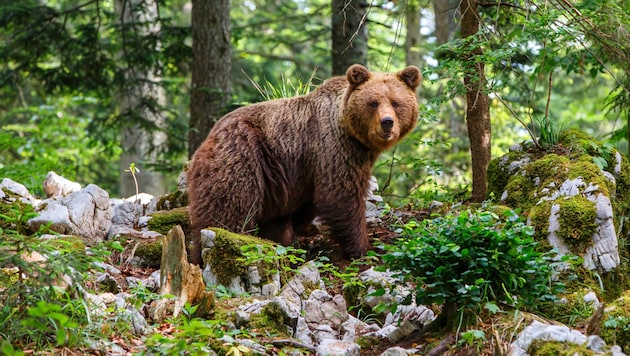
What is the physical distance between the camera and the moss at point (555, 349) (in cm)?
392

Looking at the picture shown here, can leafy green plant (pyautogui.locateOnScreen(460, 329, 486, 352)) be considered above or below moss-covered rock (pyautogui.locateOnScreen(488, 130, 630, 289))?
below

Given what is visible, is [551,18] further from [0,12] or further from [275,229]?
[0,12]

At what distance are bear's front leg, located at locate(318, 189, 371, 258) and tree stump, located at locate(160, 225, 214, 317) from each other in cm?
229

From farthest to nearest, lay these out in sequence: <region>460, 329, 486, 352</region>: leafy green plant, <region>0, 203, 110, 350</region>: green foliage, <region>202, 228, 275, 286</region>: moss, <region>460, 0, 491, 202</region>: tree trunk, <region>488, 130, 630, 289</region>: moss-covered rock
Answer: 1. <region>460, 0, 491, 202</region>: tree trunk
2. <region>202, 228, 275, 286</region>: moss
3. <region>488, 130, 630, 289</region>: moss-covered rock
4. <region>460, 329, 486, 352</region>: leafy green plant
5. <region>0, 203, 110, 350</region>: green foliage

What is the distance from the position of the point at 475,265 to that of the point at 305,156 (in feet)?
11.2

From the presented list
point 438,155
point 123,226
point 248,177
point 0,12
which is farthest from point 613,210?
point 0,12

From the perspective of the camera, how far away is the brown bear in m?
7.05

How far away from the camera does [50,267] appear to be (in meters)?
4.21

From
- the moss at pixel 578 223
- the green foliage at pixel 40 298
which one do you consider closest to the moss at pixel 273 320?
the green foliage at pixel 40 298

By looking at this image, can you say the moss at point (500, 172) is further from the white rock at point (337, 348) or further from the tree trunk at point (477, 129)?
the white rock at point (337, 348)

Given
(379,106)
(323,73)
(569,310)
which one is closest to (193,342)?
(569,310)

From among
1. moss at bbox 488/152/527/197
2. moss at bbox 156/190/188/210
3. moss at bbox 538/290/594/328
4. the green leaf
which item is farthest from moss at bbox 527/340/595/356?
moss at bbox 156/190/188/210

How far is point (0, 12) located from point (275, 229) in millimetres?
8805

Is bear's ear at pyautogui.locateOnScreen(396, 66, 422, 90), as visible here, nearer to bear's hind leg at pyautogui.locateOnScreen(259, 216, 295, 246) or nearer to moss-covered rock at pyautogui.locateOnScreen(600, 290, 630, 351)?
bear's hind leg at pyautogui.locateOnScreen(259, 216, 295, 246)
